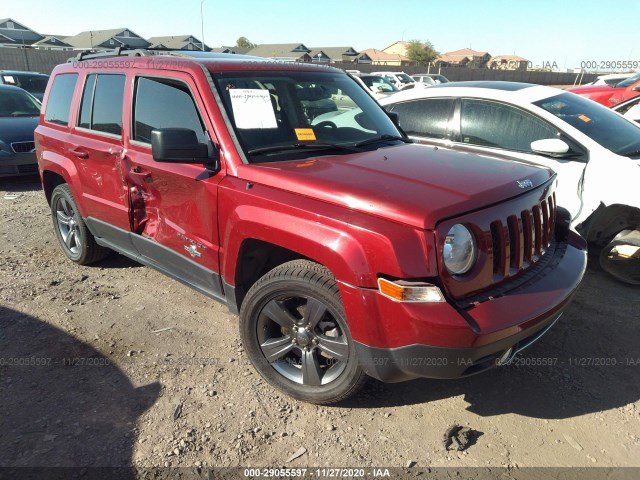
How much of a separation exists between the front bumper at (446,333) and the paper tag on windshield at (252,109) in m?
1.33

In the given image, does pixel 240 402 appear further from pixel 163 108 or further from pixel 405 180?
pixel 163 108

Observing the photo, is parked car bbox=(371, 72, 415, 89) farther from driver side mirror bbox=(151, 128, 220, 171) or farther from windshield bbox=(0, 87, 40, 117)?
driver side mirror bbox=(151, 128, 220, 171)

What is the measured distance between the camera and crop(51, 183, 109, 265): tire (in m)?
4.47

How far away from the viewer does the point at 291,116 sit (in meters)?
3.18

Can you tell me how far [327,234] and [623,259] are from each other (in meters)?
3.40

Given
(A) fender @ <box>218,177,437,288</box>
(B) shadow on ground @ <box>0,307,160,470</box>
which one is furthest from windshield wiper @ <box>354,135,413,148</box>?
(B) shadow on ground @ <box>0,307,160,470</box>

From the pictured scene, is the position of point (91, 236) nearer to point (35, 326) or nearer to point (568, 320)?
point (35, 326)

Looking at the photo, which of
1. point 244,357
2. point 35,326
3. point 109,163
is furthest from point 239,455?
point 109,163

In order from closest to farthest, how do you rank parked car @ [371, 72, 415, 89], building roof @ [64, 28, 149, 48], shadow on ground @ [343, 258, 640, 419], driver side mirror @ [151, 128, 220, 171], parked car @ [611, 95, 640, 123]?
driver side mirror @ [151, 128, 220, 171] < shadow on ground @ [343, 258, 640, 419] < parked car @ [611, 95, 640, 123] < parked car @ [371, 72, 415, 89] < building roof @ [64, 28, 149, 48]

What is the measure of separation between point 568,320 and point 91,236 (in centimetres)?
425

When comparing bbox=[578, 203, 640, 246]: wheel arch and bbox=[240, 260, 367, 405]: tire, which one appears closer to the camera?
bbox=[240, 260, 367, 405]: tire

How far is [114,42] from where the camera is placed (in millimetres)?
48250

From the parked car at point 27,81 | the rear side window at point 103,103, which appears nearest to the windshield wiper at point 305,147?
the rear side window at point 103,103

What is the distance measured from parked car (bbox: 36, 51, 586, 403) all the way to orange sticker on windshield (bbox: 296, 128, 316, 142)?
0.04 ft
